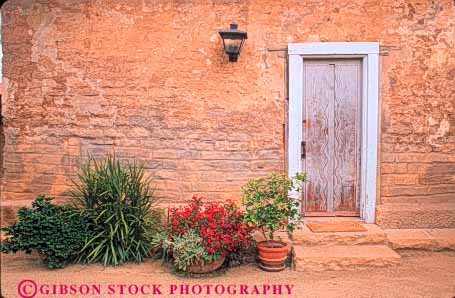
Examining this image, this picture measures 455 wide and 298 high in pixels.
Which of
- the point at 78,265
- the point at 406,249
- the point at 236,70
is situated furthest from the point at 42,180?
the point at 406,249

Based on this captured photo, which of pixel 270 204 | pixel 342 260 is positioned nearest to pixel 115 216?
pixel 270 204

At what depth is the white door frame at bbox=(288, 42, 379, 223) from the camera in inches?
195

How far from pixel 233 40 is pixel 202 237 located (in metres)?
2.27

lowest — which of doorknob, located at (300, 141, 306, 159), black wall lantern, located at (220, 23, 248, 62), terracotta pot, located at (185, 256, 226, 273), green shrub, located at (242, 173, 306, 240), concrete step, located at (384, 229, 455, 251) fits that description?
terracotta pot, located at (185, 256, 226, 273)

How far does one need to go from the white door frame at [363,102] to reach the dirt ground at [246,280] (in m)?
0.96

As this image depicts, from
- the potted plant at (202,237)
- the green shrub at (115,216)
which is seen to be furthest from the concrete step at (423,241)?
the green shrub at (115,216)

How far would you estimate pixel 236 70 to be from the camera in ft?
16.5

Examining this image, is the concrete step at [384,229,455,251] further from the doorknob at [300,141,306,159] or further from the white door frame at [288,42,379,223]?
the doorknob at [300,141,306,159]

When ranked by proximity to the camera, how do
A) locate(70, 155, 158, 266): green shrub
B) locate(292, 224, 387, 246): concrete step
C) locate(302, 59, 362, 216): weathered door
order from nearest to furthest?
locate(70, 155, 158, 266): green shrub < locate(292, 224, 387, 246): concrete step < locate(302, 59, 362, 216): weathered door

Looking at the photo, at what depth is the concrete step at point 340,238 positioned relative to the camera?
15.4 feet

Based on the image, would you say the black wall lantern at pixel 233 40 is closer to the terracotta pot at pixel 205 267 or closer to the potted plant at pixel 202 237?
the potted plant at pixel 202 237

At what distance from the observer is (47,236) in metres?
4.37

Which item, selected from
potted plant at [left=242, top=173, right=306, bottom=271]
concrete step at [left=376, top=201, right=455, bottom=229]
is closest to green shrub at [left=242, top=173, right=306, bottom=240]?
potted plant at [left=242, top=173, right=306, bottom=271]

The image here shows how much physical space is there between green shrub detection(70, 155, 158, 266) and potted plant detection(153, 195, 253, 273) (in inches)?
9.9
